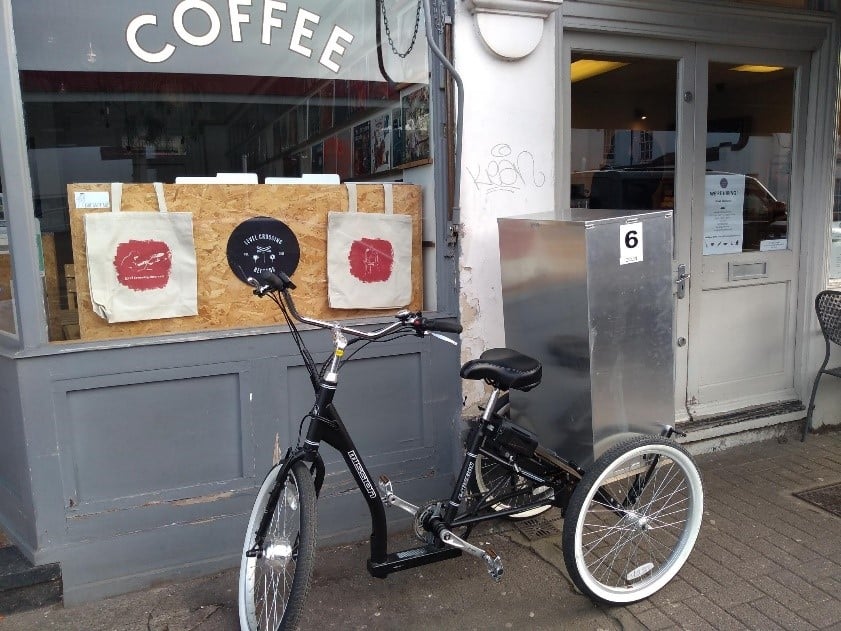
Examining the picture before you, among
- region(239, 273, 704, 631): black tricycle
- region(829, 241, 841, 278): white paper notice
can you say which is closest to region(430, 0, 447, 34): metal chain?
region(239, 273, 704, 631): black tricycle

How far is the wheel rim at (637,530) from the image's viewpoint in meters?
3.05

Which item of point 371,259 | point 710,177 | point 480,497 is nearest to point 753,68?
point 710,177

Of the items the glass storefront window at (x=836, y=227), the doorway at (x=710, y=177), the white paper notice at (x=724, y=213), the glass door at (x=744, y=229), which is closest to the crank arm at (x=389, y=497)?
the doorway at (x=710, y=177)

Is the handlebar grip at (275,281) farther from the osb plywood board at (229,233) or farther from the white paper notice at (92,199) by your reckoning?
the white paper notice at (92,199)

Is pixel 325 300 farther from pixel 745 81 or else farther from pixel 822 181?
pixel 822 181

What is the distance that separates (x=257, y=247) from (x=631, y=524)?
218 cm

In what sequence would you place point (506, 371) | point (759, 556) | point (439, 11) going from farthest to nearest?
point (439, 11), point (759, 556), point (506, 371)

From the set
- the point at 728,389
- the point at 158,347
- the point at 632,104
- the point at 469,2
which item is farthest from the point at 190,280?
the point at 728,389

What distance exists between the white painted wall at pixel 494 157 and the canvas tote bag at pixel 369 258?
0.34 m

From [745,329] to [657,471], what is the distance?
2048 millimetres

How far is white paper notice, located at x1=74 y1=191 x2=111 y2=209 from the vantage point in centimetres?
331

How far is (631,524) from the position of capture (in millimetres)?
3164

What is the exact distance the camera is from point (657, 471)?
334 centimetres

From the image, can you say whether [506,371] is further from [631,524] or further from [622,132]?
[622,132]
